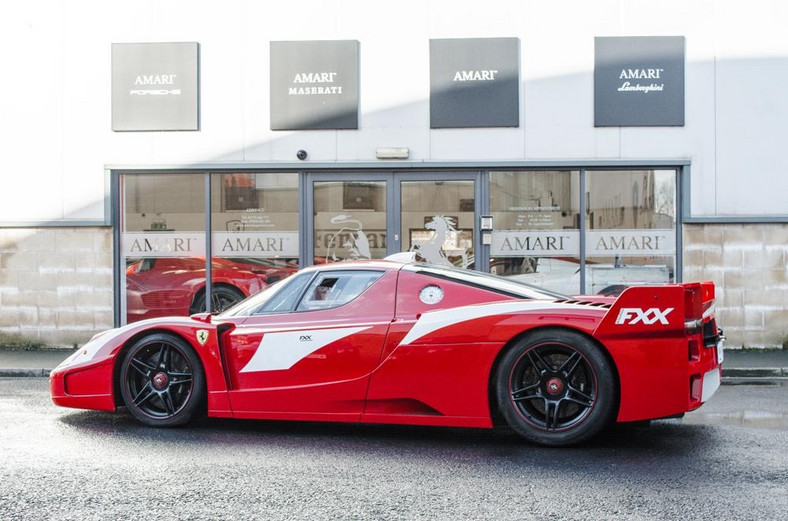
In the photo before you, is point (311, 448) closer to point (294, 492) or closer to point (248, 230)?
point (294, 492)

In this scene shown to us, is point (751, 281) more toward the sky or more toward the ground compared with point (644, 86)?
more toward the ground

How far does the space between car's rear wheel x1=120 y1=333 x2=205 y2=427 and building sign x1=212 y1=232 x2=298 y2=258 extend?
6043 mm

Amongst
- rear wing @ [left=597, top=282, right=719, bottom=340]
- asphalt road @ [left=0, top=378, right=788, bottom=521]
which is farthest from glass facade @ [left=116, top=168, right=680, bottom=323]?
rear wing @ [left=597, top=282, right=719, bottom=340]

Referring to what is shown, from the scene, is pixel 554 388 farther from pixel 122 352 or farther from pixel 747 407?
pixel 122 352

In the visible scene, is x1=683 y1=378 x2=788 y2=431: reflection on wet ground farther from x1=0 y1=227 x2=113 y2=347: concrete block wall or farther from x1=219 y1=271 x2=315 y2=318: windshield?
x1=0 y1=227 x2=113 y2=347: concrete block wall

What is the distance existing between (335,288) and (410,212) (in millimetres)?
6147

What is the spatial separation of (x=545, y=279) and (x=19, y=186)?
800 centimetres

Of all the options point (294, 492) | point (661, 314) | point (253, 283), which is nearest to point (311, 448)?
point (294, 492)

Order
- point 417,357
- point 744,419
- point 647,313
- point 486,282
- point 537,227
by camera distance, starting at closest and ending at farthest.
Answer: point 647,313 < point 417,357 < point 486,282 < point 744,419 < point 537,227

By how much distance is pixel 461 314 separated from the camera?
5637 millimetres

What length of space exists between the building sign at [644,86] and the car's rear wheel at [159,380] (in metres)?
7.81

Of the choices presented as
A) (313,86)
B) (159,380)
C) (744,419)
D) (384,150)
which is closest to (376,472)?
(159,380)

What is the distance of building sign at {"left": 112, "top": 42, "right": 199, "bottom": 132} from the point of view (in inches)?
479

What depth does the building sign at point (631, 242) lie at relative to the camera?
471 inches
